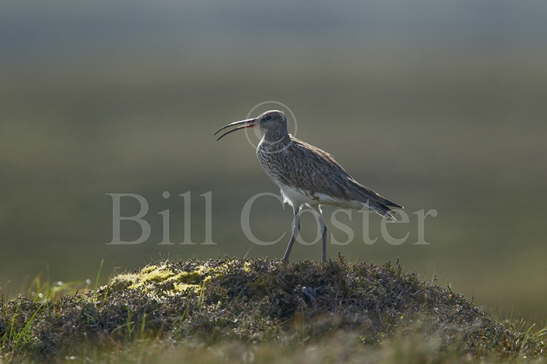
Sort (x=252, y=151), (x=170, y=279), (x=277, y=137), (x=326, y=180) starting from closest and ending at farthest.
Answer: (x=170, y=279)
(x=326, y=180)
(x=277, y=137)
(x=252, y=151)

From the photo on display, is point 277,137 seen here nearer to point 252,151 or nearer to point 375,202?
point 375,202

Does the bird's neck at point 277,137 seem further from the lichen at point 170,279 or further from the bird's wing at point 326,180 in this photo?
the lichen at point 170,279

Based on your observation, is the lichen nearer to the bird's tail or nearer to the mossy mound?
the mossy mound

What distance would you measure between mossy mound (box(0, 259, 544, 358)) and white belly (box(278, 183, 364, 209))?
2627 mm

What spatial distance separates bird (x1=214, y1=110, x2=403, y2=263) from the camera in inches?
560

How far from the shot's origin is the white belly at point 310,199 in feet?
47.0

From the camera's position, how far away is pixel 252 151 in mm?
91062

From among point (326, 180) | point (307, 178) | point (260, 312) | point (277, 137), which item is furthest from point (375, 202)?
point (260, 312)

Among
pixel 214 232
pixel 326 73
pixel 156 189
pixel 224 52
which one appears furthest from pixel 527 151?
pixel 224 52

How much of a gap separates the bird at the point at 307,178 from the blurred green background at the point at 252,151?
234cm

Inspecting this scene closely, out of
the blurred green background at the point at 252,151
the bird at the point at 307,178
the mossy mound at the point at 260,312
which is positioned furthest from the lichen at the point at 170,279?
the bird at the point at 307,178

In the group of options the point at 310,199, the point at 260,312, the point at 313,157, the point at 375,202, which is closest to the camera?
the point at 260,312

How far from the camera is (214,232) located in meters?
53.7

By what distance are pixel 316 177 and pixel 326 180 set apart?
15cm
